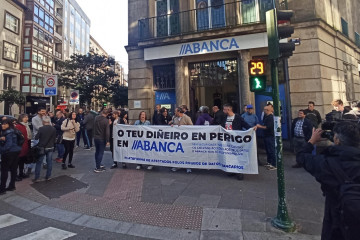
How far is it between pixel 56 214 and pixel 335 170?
4701 millimetres

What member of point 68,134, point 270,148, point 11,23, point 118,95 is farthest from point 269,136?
point 11,23

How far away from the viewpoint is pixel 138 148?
23.5ft

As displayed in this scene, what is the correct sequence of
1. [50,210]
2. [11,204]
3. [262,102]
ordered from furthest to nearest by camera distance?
[262,102]
[11,204]
[50,210]

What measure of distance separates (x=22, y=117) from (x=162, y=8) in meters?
9.02

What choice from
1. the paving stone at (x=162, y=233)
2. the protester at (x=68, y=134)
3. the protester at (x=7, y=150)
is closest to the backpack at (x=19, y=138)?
the protester at (x=7, y=150)

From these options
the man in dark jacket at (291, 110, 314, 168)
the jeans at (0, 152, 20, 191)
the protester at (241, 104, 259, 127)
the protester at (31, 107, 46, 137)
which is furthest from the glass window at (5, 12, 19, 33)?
the man in dark jacket at (291, 110, 314, 168)

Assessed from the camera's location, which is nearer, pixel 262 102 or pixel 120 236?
pixel 120 236

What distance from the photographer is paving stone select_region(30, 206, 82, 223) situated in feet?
13.8

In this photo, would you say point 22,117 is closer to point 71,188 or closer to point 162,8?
point 71,188

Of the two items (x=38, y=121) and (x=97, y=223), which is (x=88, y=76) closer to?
(x=38, y=121)

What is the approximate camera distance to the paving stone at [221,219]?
3670mm

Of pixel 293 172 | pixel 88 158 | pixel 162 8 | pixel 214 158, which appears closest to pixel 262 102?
pixel 293 172

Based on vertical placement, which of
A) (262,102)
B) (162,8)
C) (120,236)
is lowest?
(120,236)

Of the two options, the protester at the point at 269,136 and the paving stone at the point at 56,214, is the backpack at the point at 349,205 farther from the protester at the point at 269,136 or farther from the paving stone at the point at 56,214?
the protester at the point at 269,136
